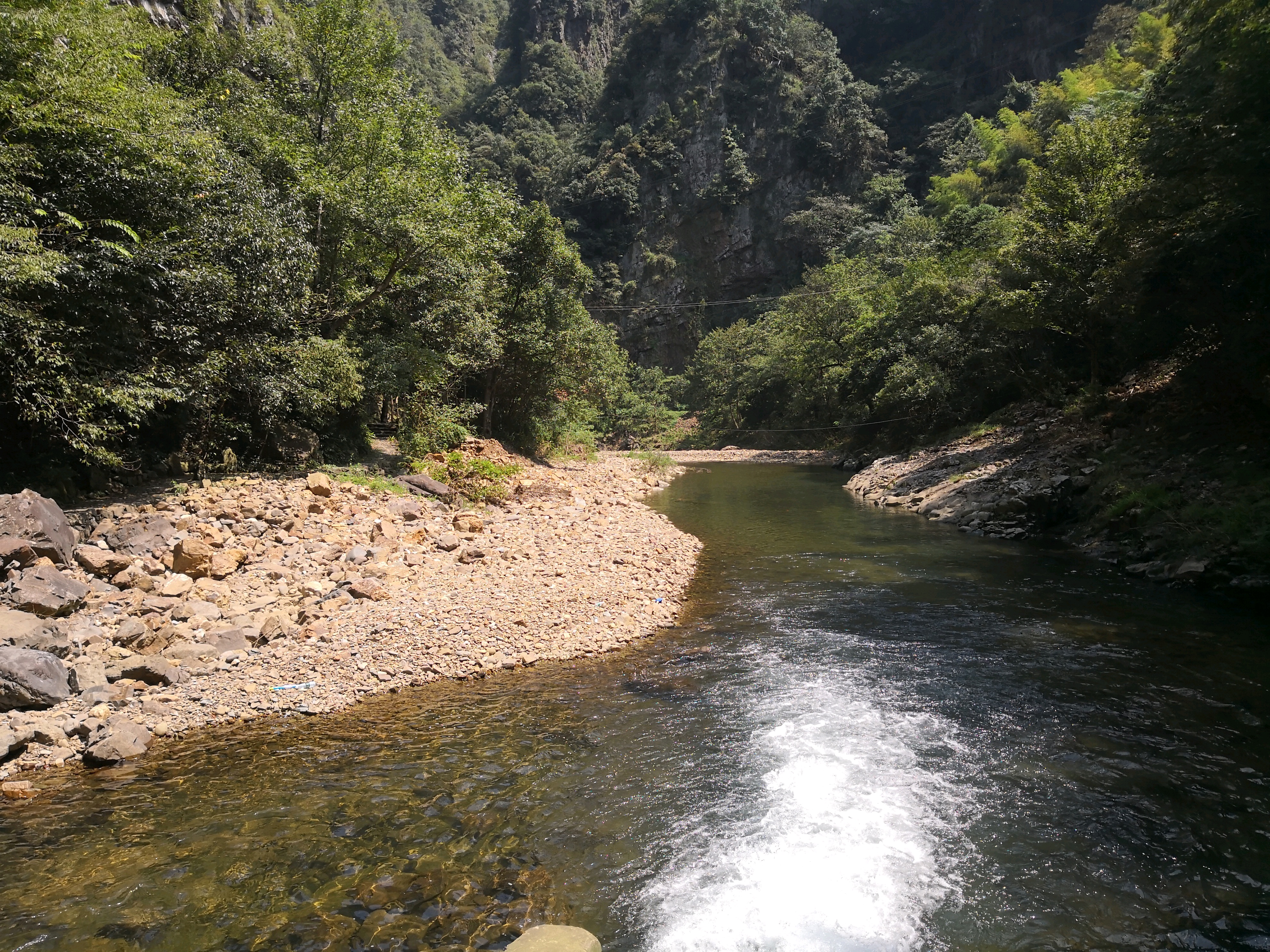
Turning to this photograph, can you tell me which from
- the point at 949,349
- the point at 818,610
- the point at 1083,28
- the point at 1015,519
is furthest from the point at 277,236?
the point at 1083,28

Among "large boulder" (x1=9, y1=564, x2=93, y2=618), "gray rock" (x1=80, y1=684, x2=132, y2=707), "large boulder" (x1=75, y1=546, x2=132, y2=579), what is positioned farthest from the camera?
"large boulder" (x1=75, y1=546, x2=132, y2=579)

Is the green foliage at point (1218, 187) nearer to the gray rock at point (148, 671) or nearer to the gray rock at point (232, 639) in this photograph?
the gray rock at point (232, 639)

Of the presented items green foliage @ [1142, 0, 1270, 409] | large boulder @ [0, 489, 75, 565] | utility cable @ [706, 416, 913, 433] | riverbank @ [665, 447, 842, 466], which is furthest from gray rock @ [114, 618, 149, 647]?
riverbank @ [665, 447, 842, 466]

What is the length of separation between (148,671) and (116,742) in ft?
4.15

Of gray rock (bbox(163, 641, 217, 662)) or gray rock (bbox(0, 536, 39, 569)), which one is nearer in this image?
gray rock (bbox(163, 641, 217, 662))

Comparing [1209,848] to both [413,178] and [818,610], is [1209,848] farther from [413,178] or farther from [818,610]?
[413,178]

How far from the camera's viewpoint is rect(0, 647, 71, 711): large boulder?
6.51m

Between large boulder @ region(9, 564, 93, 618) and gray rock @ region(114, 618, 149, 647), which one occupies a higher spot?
large boulder @ region(9, 564, 93, 618)

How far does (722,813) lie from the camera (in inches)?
228

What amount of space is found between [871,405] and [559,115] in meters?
74.4

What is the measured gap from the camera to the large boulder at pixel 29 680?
651 centimetres

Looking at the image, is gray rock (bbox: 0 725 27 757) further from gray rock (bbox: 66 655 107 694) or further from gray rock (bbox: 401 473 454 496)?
gray rock (bbox: 401 473 454 496)

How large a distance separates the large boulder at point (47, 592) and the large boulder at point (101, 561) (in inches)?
15.9

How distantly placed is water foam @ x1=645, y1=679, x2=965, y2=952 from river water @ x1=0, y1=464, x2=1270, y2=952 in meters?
0.02
